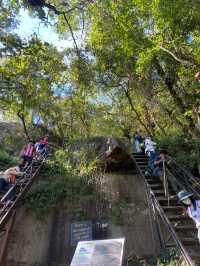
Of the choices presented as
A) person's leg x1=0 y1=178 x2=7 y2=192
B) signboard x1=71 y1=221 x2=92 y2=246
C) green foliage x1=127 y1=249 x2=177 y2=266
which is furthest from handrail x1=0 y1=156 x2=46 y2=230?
green foliage x1=127 y1=249 x2=177 y2=266

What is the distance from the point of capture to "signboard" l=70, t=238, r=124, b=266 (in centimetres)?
387

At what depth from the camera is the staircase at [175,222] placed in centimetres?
629

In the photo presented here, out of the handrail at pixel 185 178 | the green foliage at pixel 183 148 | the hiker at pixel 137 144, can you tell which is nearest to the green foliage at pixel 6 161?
the hiker at pixel 137 144

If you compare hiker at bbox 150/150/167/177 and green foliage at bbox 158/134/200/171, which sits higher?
green foliage at bbox 158/134/200/171

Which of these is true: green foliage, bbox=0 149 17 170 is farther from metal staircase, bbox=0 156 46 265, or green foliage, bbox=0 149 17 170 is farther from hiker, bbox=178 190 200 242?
hiker, bbox=178 190 200 242

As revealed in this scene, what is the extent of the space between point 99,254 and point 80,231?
6.31 m

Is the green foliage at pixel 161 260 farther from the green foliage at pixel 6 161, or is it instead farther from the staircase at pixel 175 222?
the green foliage at pixel 6 161

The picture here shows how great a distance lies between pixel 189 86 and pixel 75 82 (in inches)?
242

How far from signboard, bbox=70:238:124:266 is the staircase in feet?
6.98

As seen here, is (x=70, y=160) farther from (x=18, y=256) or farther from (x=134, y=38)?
(x=134, y=38)

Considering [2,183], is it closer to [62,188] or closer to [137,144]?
[62,188]

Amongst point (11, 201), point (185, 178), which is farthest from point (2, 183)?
point (185, 178)

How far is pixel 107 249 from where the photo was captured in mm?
4203

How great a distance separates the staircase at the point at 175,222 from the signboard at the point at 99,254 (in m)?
2.13
